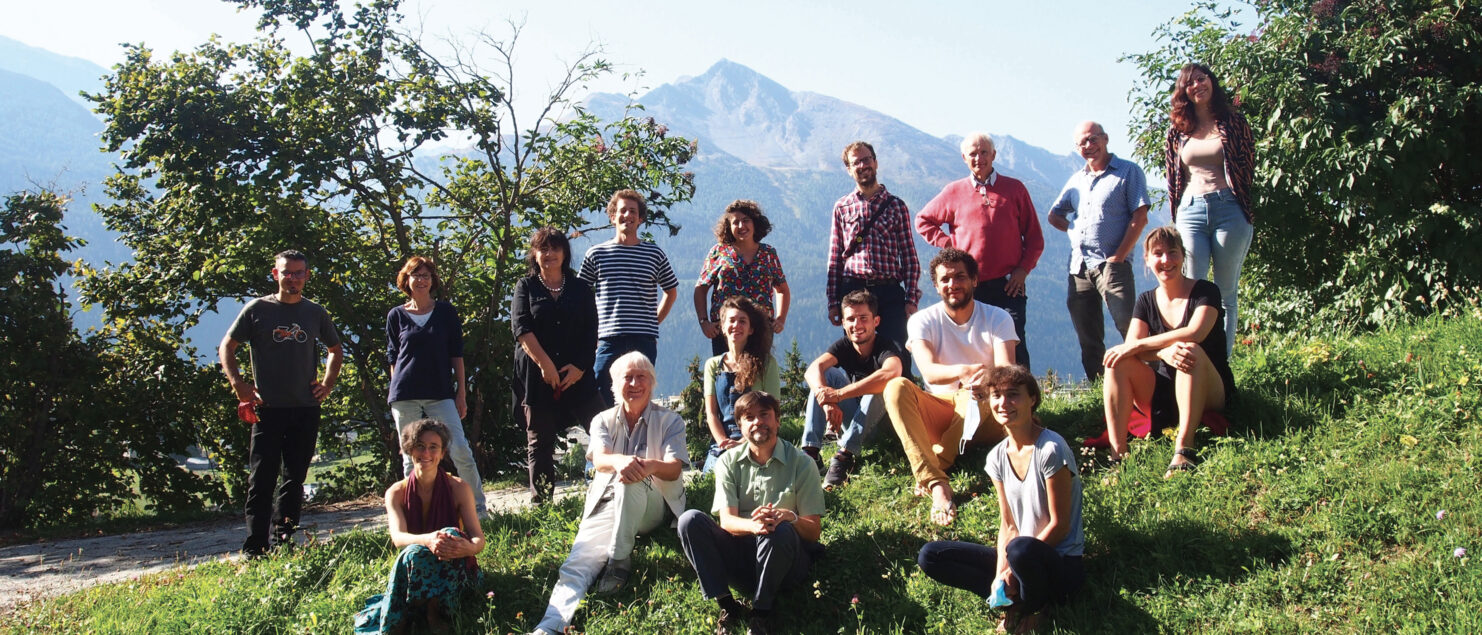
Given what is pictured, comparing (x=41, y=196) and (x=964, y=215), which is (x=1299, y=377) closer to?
(x=964, y=215)

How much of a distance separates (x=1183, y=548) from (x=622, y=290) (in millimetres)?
4053

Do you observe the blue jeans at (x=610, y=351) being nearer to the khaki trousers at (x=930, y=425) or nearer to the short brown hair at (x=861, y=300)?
the short brown hair at (x=861, y=300)

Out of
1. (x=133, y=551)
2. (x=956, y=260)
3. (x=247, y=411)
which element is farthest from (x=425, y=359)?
(x=133, y=551)

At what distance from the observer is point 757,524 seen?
472cm

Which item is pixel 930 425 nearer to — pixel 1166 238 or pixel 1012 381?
pixel 1012 381

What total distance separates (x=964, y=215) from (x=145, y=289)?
9288mm

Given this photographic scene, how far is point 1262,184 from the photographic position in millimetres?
10219

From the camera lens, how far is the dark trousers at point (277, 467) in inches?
247

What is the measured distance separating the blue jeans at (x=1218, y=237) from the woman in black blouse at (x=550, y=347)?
4191 millimetres

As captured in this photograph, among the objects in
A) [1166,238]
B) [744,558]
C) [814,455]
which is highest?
[1166,238]

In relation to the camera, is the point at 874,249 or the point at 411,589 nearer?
the point at 411,589

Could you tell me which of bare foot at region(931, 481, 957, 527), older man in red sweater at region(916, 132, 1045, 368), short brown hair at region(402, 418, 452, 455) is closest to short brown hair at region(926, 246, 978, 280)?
older man in red sweater at region(916, 132, 1045, 368)

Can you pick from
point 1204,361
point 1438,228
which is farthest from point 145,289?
point 1438,228

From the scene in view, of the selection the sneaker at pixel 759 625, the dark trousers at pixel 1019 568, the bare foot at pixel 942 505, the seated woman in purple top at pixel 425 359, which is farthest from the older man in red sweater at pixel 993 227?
the seated woman in purple top at pixel 425 359
